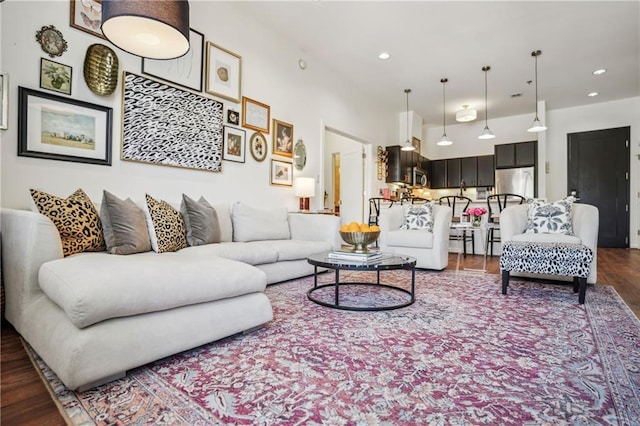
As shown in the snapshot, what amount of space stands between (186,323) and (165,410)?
1.51ft

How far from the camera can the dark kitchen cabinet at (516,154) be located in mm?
7434

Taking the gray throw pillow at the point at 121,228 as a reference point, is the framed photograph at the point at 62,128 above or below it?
above

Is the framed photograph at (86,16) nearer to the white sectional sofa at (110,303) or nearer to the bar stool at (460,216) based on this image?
the white sectional sofa at (110,303)

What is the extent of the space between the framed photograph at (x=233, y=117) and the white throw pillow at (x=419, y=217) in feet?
8.07

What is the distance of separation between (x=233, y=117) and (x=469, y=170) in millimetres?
6632

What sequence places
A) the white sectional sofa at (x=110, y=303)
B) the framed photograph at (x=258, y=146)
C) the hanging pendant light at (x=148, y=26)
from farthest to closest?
1. the framed photograph at (x=258, y=146)
2. the hanging pendant light at (x=148, y=26)
3. the white sectional sofa at (x=110, y=303)

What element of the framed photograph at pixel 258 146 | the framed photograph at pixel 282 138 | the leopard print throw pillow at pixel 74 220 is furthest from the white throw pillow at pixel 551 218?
the leopard print throw pillow at pixel 74 220

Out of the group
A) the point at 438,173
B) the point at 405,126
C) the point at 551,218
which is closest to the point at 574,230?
the point at 551,218

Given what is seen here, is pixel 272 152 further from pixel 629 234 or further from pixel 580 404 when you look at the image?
pixel 629 234

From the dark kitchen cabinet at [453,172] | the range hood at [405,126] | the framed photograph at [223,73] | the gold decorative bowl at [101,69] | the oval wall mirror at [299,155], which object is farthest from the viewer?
the dark kitchen cabinet at [453,172]

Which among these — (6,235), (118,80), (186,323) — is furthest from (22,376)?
(118,80)

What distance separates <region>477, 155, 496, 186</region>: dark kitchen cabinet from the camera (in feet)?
26.8

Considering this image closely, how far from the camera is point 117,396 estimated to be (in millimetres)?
1276

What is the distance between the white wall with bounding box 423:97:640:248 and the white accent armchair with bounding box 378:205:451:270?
4697 millimetres
